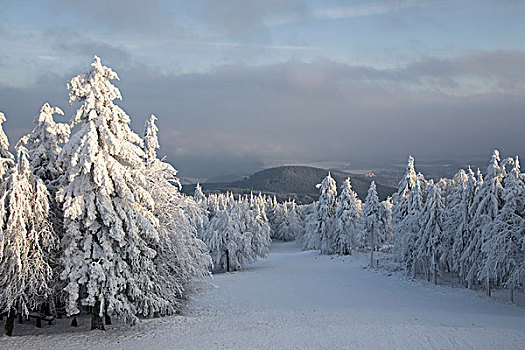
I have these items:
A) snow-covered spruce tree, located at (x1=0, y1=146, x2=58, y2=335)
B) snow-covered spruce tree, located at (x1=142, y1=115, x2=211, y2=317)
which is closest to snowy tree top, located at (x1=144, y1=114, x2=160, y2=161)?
snow-covered spruce tree, located at (x1=142, y1=115, x2=211, y2=317)

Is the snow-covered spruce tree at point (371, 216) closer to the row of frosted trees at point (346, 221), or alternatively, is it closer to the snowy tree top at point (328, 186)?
the row of frosted trees at point (346, 221)

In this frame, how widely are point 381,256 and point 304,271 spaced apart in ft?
47.2

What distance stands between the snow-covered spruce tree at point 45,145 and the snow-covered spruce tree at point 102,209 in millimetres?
2019

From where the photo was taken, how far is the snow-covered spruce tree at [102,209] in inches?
571

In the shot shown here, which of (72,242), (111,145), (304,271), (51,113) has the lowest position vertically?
(304,271)

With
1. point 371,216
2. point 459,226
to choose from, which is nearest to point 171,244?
point 459,226

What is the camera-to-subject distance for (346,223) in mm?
53719

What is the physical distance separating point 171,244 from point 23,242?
6.44m

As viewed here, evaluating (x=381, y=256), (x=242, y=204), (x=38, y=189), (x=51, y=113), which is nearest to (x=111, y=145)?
(x=38, y=189)

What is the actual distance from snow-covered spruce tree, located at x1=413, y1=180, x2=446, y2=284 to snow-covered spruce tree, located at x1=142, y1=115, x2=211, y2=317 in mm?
23614

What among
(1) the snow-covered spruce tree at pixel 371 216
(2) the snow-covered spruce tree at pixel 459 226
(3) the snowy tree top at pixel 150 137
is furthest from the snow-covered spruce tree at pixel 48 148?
(1) the snow-covered spruce tree at pixel 371 216

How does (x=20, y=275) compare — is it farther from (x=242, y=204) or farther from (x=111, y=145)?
(x=242, y=204)

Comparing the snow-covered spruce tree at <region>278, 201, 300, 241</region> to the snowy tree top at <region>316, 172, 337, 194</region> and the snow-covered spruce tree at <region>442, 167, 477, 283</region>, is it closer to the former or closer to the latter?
the snowy tree top at <region>316, 172, 337, 194</region>

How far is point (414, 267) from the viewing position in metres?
36.2
